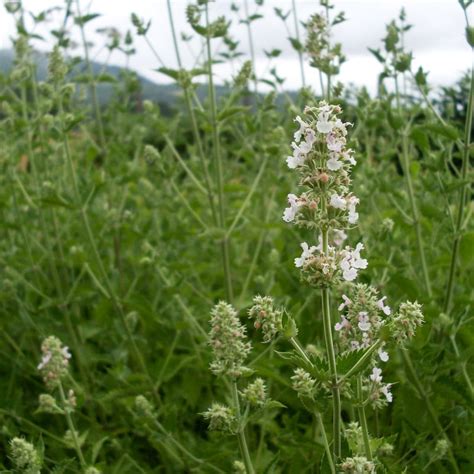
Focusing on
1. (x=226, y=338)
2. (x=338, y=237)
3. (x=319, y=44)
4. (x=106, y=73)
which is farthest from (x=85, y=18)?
(x=226, y=338)

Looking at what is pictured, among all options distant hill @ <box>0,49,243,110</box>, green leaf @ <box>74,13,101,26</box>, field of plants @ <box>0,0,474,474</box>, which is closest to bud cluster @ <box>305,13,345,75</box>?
field of plants @ <box>0,0,474,474</box>

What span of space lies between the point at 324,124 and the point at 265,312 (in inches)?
18.8

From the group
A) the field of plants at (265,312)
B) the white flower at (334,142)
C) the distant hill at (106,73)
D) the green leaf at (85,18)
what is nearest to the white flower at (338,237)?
the field of plants at (265,312)

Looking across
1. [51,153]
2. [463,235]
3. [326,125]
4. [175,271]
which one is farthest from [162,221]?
[326,125]

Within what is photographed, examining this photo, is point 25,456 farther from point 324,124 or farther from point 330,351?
point 324,124

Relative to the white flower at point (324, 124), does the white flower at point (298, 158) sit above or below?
below

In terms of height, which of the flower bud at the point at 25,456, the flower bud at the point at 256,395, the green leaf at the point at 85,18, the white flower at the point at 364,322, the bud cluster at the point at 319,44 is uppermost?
the green leaf at the point at 85,18

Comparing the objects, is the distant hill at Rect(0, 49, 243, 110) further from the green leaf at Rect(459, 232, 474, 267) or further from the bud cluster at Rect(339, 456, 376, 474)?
the bud cluster at Rect(339, 456, 376, 474)

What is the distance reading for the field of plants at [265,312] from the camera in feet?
6.01

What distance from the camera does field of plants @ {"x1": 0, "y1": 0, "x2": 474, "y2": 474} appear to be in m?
1.83

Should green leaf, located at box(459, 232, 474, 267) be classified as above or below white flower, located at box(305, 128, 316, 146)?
below

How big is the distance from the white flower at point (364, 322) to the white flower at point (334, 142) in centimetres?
51

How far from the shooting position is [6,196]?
520 centimetres

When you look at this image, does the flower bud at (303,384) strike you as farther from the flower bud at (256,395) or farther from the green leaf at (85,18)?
the green leaf at (85,18)
